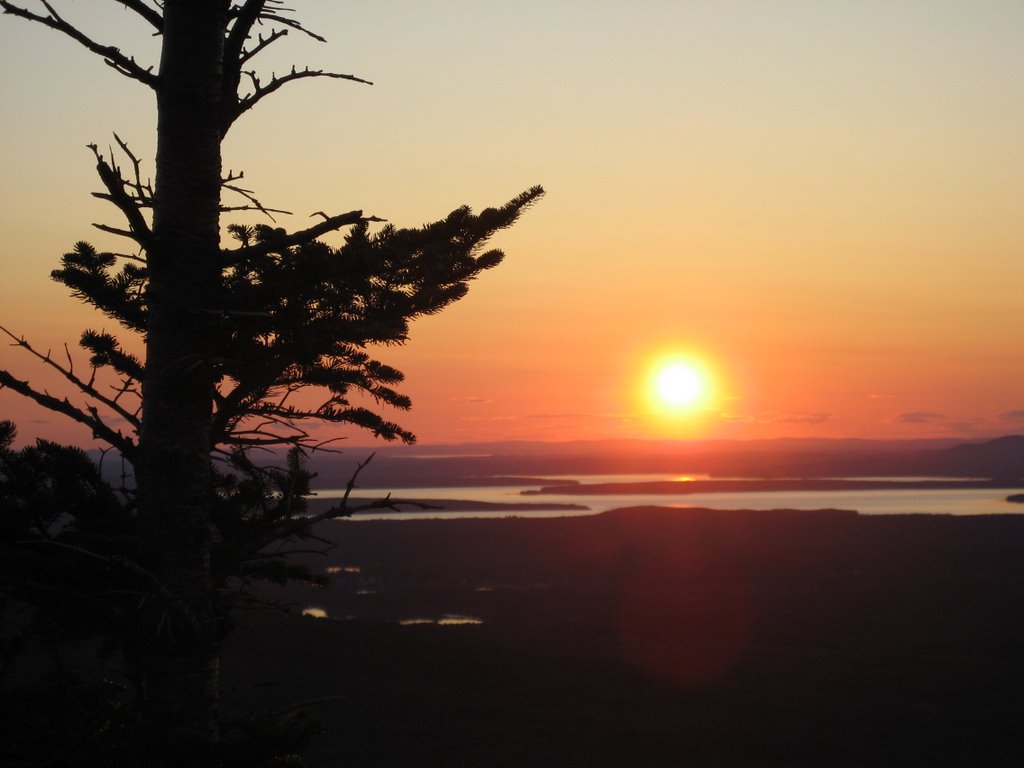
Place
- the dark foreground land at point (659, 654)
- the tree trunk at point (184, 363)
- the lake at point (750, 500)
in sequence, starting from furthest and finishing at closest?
the lake at point (750, 500), the dark foreground land at point (659, 654), the tree trunk at point (184, 363)

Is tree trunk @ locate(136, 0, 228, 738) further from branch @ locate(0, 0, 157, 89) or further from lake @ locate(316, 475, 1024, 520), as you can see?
lake @ locate(316, 475, 1024, 520)

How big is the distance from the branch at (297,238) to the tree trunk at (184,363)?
0.11m

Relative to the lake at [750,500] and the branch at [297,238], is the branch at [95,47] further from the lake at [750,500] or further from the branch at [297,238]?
the lake at [750,500]

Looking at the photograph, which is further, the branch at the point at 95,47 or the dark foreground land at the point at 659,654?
the dark foreground land at the point at 659,654

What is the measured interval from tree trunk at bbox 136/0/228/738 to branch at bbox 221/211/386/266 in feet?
0.36

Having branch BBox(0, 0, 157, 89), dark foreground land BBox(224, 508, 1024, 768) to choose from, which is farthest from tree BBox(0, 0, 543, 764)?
dark foreground land BBox(224, 508, 1024, 768)

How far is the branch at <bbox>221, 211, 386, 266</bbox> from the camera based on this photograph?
14.3ft

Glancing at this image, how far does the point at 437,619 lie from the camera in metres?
37.2

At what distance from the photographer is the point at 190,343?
474 cm

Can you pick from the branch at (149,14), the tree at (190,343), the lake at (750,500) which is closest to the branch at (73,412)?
the tree at (190,343)

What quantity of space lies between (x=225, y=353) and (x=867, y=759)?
20881mm

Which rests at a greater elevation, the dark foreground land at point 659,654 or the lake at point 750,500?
the lake at point 750,500

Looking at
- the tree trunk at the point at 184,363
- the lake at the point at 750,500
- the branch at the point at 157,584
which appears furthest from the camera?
the lake at the point at 750,500

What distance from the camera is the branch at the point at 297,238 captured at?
4.36 meters
